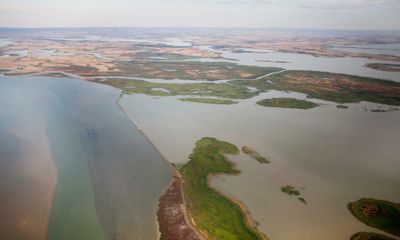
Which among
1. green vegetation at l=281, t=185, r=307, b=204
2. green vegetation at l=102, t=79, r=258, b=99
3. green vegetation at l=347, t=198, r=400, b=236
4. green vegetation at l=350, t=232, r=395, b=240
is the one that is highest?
green vegetation at l=102, t=79, r=258, b=99

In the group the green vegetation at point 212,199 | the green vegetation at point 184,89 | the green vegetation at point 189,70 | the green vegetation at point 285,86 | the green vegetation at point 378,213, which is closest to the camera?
the green vegetation at point 212,199

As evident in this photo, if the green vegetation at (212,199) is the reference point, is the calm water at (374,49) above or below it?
above

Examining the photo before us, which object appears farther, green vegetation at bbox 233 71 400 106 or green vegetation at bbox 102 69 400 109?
green vegetation at bbox 233 71 400 106

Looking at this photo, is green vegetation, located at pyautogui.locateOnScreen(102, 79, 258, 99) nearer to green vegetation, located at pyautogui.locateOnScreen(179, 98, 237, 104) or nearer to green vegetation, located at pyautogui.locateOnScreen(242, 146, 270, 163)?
green vegetation, located at pyautogui.locateOnScreen(179, 98, 237, 104)

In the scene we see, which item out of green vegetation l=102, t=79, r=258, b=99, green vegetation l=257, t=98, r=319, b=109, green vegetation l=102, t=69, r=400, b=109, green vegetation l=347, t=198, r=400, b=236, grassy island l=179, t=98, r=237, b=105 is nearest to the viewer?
green vegetation l=347, t=198, r=400, b=236

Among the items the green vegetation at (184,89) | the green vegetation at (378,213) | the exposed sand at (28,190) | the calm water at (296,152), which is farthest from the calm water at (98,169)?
the green vegetation at (378,213)

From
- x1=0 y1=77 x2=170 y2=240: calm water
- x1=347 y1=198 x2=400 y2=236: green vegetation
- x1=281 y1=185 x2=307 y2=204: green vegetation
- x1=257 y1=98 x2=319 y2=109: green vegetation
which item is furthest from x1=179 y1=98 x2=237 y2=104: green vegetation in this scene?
x1=347 y1=198 x2=400 y2=236: green vegetation

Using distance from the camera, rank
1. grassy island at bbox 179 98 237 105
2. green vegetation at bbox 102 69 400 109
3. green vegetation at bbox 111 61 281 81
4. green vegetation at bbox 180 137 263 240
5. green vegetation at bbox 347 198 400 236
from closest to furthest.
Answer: green vegetation at bbox 180 137 263 240 → green vegetation at bbox 347 198 400 236 → grassy island at bbox 179 98 237 105 → green vegetation at bbox 102 69 400 109 → green vegetation at bbox 111 61 281 81

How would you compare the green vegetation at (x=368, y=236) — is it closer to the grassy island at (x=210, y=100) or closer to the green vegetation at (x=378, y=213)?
the green vegetation at (x=378, y=213)
